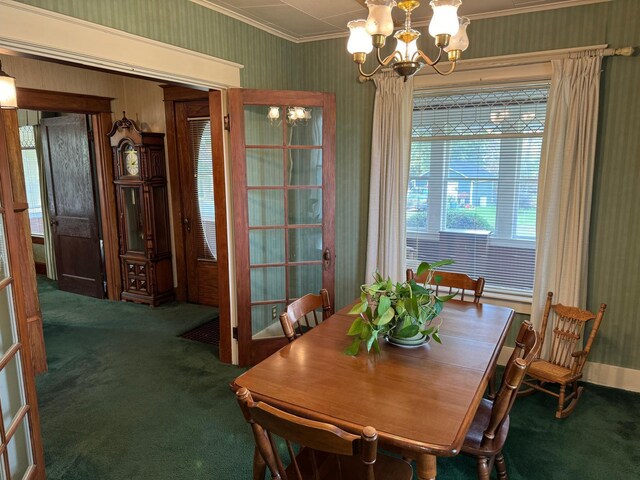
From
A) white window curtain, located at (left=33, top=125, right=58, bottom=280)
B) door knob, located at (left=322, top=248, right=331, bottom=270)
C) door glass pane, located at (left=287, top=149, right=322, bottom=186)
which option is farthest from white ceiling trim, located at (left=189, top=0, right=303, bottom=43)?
white window curtain, located at (left=33, top=125, right=58, bottom=280)

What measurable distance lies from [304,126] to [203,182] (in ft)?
6.36

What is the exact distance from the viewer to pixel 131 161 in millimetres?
5066

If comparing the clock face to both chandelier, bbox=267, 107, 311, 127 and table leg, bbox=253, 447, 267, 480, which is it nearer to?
chandelier, bbox=267, 107, 311, 127

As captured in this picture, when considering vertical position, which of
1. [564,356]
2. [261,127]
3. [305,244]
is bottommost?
[564,356]

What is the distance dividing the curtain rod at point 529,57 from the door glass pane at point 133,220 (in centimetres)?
324

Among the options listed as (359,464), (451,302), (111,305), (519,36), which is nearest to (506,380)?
(359,464)

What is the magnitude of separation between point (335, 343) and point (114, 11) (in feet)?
7.09

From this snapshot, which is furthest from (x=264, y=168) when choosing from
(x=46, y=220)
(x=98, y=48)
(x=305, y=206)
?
(x=46, y=220)

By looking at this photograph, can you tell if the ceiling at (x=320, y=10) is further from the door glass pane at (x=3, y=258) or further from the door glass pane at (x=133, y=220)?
the door glass pane at (x=133, y=220)

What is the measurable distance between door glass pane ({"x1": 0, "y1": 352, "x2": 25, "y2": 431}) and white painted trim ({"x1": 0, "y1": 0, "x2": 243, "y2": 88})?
56.7 inches

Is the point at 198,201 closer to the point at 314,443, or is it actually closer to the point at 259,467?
the point at 259,467

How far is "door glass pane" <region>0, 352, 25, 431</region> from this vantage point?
71.1 inches

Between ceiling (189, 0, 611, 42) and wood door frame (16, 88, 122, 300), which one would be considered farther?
wood door frame (16, 88, 122, 300)

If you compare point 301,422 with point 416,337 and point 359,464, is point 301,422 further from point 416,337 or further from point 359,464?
point 416,337
